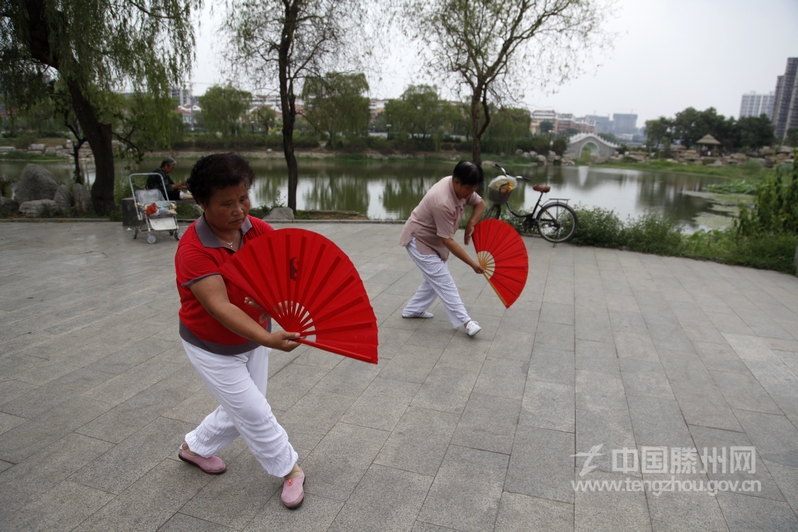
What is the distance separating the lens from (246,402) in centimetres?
173

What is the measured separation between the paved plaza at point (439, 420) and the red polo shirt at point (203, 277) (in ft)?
2.30

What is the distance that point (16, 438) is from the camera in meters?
2.30

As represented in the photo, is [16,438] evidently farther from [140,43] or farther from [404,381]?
[140,43]

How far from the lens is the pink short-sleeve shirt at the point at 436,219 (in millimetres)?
3346

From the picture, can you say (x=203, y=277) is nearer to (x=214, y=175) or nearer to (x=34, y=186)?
(x=214, y=175)

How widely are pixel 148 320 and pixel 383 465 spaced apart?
8.50ft

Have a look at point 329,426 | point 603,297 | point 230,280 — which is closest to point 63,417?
point 329,426

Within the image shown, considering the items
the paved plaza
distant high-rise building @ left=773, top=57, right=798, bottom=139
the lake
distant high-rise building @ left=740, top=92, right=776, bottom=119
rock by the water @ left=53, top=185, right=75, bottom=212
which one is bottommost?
the lake

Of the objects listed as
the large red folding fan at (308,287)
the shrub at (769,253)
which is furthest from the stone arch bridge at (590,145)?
the large red folding fan at (308,287)

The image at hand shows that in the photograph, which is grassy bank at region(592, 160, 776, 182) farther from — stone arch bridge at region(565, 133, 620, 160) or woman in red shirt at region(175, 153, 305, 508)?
woman in red shirt at region(175, 153, 305, 508)

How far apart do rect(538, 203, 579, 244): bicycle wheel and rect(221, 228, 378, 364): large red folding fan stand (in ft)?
19.4

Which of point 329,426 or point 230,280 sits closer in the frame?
point 230,280

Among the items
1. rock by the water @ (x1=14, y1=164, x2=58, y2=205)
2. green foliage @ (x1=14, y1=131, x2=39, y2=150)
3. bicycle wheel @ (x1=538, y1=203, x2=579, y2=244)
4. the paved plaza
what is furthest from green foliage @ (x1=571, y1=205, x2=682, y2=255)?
green foliage @ (x1=14, y1=131, x2=39, y2=150)

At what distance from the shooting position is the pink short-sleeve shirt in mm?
3346
